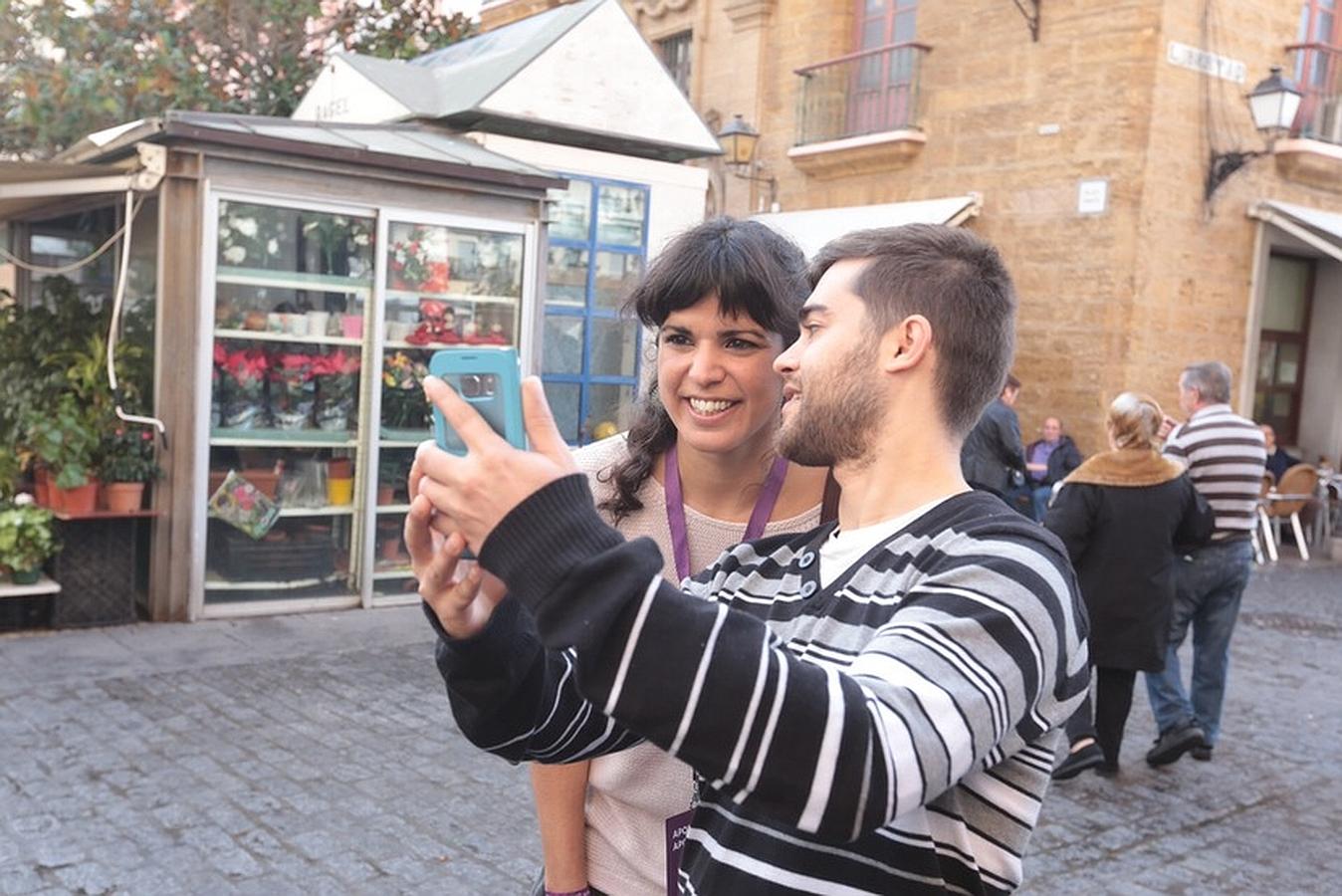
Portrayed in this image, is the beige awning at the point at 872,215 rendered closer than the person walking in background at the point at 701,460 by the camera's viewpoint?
No

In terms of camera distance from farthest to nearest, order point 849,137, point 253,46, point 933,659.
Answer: point 849,137 < point 253,46 < point 933,659

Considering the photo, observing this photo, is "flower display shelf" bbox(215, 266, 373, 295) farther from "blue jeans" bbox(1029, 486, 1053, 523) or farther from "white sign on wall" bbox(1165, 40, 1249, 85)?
"white sign on wall" bbox(1165, 40, 1249, 85)

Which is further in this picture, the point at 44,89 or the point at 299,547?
the point at 44,89

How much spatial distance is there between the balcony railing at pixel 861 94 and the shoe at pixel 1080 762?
34.5ft

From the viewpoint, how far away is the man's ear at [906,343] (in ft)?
4.62

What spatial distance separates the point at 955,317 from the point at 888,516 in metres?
0.24

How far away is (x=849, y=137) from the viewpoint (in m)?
15.6

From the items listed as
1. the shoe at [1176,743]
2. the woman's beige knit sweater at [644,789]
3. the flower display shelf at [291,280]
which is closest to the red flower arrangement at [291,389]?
the flower display shelf at [291,280]

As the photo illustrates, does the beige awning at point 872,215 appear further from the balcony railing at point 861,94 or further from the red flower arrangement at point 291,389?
the red flower arrangement at point 291,389

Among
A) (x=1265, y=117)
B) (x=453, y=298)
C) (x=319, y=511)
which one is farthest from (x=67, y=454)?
(x=1265, y=117)

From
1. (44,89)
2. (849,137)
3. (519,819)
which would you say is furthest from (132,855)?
(849,137)

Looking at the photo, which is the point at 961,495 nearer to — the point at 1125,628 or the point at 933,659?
the point at 933,659

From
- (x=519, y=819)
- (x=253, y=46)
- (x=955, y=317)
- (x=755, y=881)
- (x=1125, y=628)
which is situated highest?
(x=253, y=46)

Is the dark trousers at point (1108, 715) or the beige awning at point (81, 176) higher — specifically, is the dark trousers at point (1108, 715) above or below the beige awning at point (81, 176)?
below
